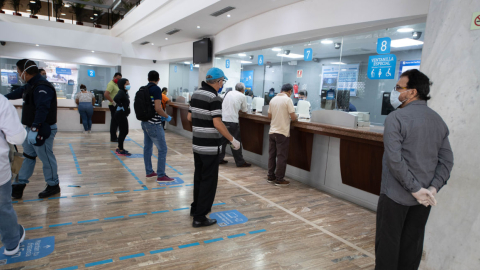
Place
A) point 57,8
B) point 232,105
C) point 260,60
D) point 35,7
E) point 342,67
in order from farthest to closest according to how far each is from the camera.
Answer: point 57,8
point 35,7
point 260,60
point 342,67
point 232,105

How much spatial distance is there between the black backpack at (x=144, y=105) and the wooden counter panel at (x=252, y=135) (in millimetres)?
2331

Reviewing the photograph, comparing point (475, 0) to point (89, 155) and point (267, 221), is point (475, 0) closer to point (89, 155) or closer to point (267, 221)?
point (267, 221)

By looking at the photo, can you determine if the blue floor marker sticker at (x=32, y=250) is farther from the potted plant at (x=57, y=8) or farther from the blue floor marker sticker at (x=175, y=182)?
the potted plant at (x=57, y=8)

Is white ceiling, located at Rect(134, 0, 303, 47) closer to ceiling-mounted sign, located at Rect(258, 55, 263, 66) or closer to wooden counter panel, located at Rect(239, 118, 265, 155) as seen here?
ceiling-mounted sign, located at Rect(258, 55, 263, 66)

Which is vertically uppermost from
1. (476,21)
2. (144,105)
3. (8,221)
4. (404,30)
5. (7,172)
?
(404,30)

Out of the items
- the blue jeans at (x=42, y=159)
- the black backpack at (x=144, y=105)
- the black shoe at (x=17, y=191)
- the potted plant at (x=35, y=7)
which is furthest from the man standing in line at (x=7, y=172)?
the potted plant at (x=35, y=7)

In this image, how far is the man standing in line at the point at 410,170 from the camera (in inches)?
71.6

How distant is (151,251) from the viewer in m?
2.67

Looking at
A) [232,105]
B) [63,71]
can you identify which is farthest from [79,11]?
[232,105]

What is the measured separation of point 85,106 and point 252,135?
5.51 meters

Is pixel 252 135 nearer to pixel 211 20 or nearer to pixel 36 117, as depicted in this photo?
pixel 211 20

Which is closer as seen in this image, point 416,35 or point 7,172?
point 7,172

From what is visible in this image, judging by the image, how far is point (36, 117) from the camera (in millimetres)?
3312

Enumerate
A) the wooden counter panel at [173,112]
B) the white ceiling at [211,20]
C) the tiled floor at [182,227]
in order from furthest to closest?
the wooden counter panel at [173,112] < the white ceiling at [211,20] < the tiled floor at [182,227]
